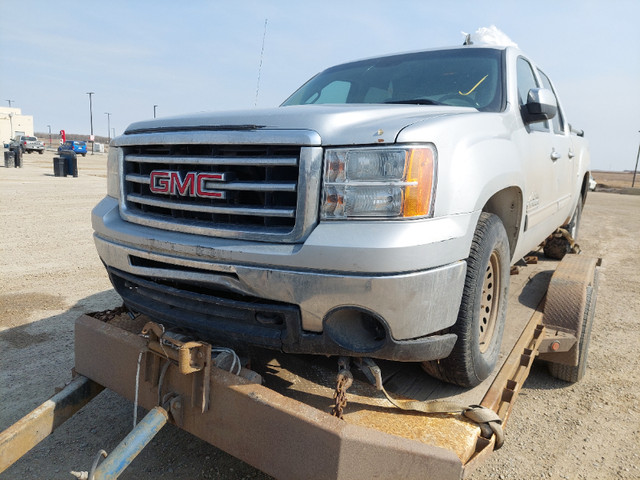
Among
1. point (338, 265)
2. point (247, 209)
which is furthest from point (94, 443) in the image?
point (338, 265)

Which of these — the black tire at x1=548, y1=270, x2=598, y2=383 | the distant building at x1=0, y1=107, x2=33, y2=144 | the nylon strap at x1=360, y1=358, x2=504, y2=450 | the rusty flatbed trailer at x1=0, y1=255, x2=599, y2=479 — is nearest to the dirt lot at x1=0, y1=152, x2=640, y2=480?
the black tire at x1=548, y1=270, x2=598, y2=383

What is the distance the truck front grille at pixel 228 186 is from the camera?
2057 millimetres

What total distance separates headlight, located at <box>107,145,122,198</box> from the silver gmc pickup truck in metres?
0.02

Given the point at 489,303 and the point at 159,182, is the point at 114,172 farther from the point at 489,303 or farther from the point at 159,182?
the point at 489,303

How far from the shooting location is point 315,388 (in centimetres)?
241

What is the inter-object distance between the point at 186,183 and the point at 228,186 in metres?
0.25

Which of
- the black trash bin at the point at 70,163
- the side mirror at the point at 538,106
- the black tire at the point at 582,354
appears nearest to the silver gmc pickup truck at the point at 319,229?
the side mirror at the point at 538,106

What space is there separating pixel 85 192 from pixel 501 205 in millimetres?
14733

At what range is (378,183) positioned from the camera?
1.96 m

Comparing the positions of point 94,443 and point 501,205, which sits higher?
point 501,205

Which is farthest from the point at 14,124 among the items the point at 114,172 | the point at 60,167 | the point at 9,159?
the point at 114,172

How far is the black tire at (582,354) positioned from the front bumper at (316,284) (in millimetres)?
1755

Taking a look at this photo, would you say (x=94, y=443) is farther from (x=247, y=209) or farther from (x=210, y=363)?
(x=247, y=209)

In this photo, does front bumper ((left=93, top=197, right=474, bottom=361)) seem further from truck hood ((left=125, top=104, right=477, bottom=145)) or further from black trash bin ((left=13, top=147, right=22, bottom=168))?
black trash bin ((left=13, top=147, right=22, bottom=168))
